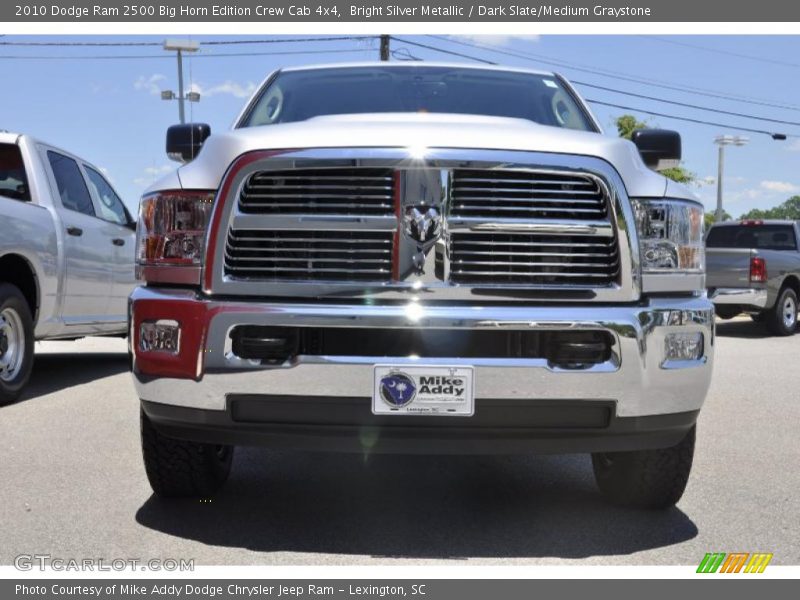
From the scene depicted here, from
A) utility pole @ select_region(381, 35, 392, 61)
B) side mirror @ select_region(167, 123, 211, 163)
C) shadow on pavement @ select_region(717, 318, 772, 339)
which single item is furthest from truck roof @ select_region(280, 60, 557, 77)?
utility pole @ select_region(381, 35, 392, 61)

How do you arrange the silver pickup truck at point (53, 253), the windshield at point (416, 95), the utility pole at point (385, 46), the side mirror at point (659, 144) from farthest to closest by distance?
the utility pole at point (385, 46)
the silver pickup truck at point (53, 253)
the windshield at point (416, 95)
the side mirror at point (659, 144)

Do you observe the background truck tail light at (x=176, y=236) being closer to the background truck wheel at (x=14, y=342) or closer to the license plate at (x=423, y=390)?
the license plate at (x=423, y=390)

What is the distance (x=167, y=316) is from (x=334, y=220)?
688mm

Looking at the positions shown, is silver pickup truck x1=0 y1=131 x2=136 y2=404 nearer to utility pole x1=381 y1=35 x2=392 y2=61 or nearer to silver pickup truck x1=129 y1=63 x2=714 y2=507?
silver pickup truck x1=129 y1=63 x2=714 y2=507

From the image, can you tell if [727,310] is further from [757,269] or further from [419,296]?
[419,296]

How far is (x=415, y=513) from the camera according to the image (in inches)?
152

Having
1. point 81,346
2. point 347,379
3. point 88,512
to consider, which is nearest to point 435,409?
point 347,379

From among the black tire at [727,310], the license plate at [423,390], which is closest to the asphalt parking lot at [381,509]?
the license plate at [423,390]

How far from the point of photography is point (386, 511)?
12.8 feet

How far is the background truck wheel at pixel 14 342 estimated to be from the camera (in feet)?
21.1

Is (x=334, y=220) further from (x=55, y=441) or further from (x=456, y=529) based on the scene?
(x=55, y=441)

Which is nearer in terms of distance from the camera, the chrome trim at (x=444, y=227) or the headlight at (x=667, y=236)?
the chrome trim at (x=444, y=227)

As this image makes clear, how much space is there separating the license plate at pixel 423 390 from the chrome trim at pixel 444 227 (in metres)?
0.28

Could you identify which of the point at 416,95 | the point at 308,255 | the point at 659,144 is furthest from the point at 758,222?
the point at 308,255
